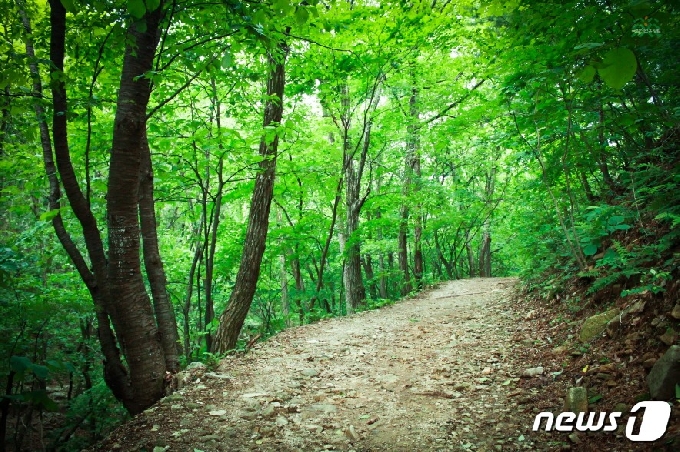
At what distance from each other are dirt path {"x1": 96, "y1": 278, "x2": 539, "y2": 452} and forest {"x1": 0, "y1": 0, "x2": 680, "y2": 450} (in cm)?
72

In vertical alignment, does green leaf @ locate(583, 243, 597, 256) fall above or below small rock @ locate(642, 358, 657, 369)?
above

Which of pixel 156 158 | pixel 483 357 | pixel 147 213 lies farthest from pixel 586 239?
pixel 156 158

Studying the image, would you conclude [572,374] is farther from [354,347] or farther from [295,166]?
[295,166]

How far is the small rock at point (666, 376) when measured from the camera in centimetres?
241

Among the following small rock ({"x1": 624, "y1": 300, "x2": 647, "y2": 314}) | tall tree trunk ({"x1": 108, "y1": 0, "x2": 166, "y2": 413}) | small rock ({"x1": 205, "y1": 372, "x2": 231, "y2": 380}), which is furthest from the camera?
small rock ({"x1": 205, "y1": 372, "x2": 231, "y2": 380})

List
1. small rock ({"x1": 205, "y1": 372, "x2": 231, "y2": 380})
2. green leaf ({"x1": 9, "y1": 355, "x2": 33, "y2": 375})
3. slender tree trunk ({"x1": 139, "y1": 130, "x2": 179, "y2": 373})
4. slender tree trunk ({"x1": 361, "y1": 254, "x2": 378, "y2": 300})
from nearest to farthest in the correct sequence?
green leaf ({"x1": 9, "y1": 355, "x2": 33, "y2": 375}) < small rock ({"x1": 205, "y1": 372, "x2": 231, "y2": 380}) < slender tree trunk ({"x1": 139, "y1": 130, "x2": 179, "y2": 373}) < slender tree trunk ({"x1": 361, "y1": 254, "x2": 378, "y2": 300})

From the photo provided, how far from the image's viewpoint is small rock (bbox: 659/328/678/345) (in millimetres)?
2732

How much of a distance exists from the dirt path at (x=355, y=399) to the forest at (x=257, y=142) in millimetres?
725

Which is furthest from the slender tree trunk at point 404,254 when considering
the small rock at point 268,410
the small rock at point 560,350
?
the small rock at point 268,410

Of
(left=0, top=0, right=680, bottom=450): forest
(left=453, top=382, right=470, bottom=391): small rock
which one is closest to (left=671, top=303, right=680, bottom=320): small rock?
(left=0, top=0, right=680, bottom=450): forest

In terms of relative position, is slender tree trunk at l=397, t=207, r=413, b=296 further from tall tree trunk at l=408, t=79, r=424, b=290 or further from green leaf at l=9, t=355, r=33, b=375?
green leaf at l=9, t=355, r=33, b=375

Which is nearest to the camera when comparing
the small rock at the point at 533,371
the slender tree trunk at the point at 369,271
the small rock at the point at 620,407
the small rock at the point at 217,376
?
the small rock at the point at 620,407

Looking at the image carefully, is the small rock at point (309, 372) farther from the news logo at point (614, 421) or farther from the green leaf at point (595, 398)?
the green leaf at point (595, 398)

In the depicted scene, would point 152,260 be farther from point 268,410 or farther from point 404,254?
point 404,254
